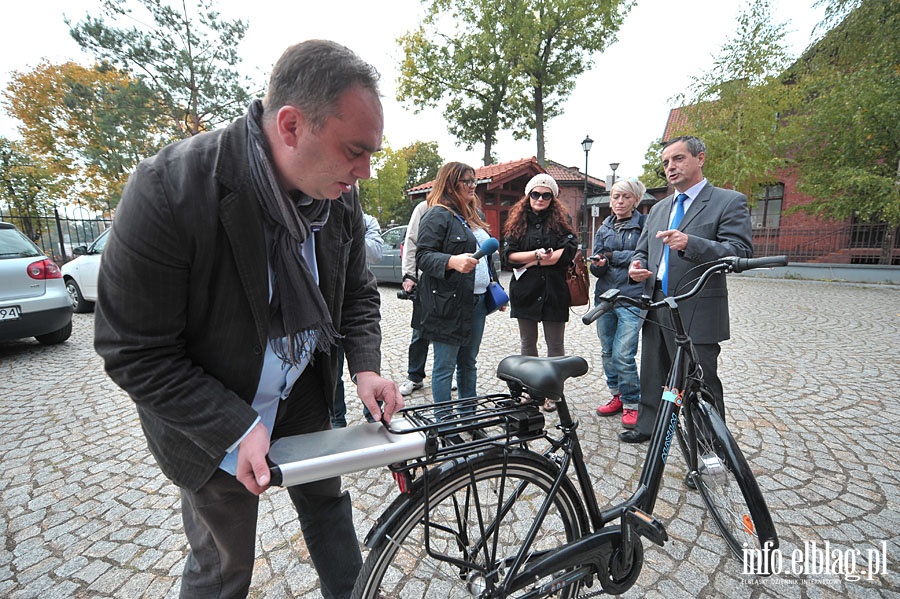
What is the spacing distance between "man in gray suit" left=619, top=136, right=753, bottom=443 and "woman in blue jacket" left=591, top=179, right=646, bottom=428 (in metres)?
0.41

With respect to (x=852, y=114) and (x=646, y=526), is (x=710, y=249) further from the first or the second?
(x=852, y=114)

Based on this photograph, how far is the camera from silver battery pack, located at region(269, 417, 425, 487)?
1010 mm

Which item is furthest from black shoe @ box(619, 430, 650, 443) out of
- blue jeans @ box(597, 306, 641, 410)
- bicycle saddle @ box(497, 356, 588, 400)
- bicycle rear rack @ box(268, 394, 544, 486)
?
bicycle rear rack @ box(268, 394, 544, 486)

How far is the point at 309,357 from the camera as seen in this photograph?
4.56 feet

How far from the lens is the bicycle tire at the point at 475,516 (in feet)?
4.43

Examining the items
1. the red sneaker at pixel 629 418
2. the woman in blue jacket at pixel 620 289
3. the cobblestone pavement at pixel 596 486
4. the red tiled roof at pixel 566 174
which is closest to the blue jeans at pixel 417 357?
the cobblestone pavement at pixel 596 486

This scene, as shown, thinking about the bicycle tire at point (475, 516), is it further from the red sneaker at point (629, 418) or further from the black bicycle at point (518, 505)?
the red sneaker at point (629, 418)

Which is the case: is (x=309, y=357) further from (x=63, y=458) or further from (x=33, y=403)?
(x=33, y=403)

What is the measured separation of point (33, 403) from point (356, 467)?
16.1 feet

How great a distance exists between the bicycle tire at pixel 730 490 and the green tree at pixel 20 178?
22.4 m

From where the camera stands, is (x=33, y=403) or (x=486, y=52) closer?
(x=33, y=403)

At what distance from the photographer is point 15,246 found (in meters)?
5.34

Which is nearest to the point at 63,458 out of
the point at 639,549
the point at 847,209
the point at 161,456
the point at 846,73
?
the point at 161,456

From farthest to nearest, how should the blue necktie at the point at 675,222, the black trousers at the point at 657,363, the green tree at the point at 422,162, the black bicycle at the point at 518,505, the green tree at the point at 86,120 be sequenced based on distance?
the green tree at the point at 422,162
the green tree at the point at 86,120
the blue necktie at the point at 675,222
the black trousers at the point at 657,363
the black bicycle at the point at 518,505
